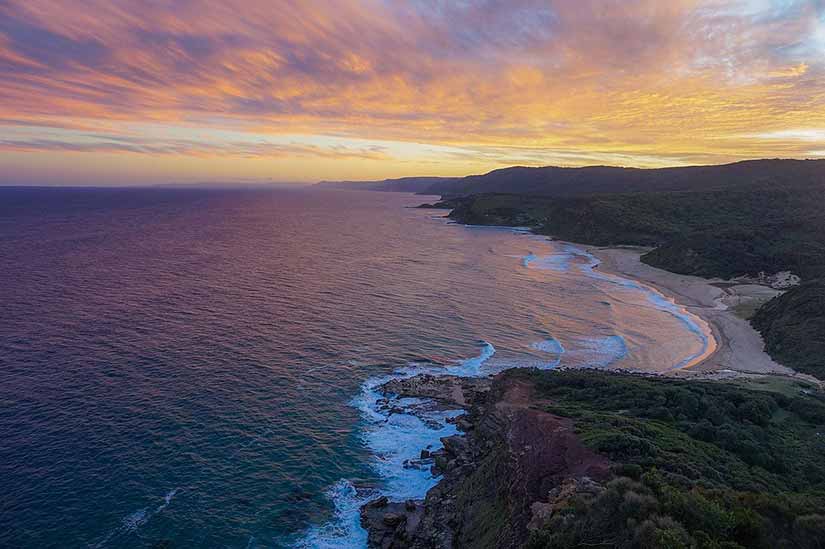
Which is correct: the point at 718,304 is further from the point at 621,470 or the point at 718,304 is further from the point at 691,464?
the point at 621,470

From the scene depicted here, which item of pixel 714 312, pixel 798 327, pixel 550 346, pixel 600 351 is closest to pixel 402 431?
pixel 550 346

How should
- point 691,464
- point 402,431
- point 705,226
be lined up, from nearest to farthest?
point 691,464 < point 402,431 < point 705,226

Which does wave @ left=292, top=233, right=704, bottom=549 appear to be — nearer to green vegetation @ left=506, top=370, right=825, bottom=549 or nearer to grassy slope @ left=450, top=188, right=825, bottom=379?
green vegetation @ left=506, top=370, right=825, bottom=549

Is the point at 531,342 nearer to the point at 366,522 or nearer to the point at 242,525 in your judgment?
the point at 366,522

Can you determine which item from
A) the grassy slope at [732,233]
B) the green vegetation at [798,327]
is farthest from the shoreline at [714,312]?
the grassy slope at [732,233]

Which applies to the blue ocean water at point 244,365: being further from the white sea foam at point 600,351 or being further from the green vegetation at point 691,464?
the green vegetation at point 691,464
